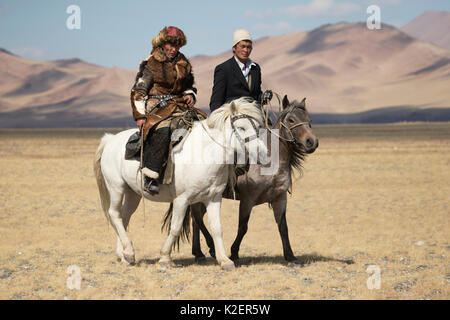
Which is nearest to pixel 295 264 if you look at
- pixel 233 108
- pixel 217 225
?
pixel 217 225

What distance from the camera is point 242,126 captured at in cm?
643

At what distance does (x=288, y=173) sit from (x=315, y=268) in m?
1.22

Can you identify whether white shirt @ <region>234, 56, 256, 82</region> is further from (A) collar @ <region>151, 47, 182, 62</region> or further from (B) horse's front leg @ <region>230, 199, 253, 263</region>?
(B) horse's front leg @ <region>230, 199, 253, 263</region>

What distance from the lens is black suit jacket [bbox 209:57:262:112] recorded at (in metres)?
7.39

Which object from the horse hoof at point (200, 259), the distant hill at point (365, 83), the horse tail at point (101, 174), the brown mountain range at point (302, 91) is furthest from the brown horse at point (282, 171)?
the distant hill at point (365, 83)

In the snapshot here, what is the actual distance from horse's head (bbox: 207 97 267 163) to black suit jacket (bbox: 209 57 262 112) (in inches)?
31.6

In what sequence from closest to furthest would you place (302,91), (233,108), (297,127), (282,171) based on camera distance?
(233,108), (297,127), (282,171), (302,91)

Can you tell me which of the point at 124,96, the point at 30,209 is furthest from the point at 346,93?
the point at 30,209

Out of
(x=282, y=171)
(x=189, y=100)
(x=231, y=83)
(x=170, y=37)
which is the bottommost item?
(x=282, y=171)

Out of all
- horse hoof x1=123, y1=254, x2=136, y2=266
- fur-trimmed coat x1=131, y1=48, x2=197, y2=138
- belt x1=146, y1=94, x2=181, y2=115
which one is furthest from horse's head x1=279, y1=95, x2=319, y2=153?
horse hoof x1=123, y1=254, x2=136, y2=266

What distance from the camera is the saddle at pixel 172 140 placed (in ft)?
22.1

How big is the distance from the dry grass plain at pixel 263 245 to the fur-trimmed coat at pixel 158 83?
1898 mm

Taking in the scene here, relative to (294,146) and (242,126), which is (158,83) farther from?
(294,146)

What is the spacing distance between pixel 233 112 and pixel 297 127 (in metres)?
0.87
